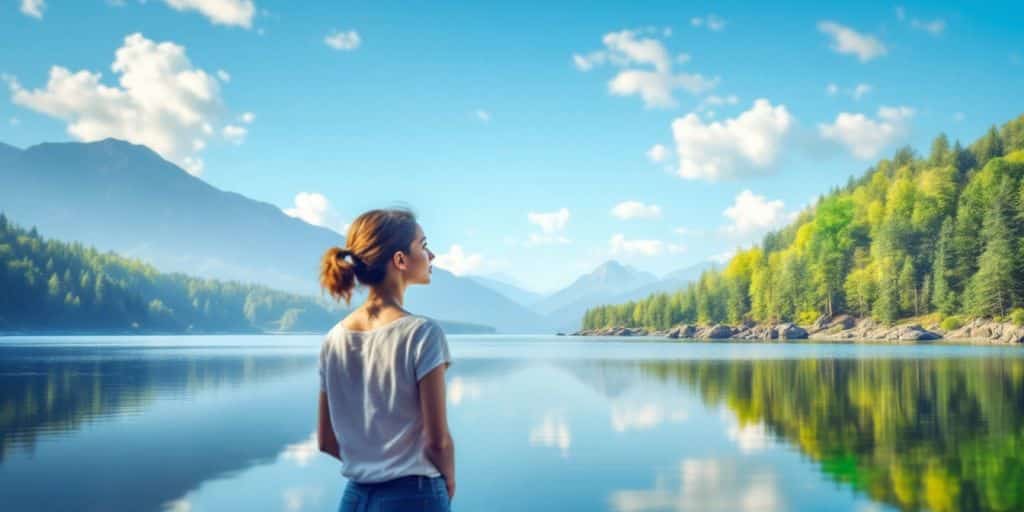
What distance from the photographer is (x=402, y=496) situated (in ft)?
14.0

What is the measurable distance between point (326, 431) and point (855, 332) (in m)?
118

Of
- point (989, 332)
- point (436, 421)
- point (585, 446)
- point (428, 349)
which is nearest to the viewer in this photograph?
point (428, 349)

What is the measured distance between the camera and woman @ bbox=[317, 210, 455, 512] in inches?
160

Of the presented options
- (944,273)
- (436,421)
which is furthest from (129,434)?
(944,273)

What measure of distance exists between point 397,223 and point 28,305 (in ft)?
572

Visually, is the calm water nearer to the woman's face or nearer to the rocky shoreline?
the woman's face

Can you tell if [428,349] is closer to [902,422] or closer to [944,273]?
[902,422]

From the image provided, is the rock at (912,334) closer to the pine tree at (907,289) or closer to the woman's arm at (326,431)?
the pine tree at (907,289)

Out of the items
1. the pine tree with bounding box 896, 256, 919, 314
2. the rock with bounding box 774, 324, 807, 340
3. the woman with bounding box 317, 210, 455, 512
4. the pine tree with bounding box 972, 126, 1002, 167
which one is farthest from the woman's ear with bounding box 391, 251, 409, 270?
the pine tree with bounding box 972, 126, 1002, 167

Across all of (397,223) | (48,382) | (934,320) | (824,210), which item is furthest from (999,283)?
(397,223)

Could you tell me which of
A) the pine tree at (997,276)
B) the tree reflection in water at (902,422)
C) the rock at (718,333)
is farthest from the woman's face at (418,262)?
the rock at (718,333)

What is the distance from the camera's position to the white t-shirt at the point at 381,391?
13.2 ft

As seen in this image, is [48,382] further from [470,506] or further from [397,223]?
[397,223]

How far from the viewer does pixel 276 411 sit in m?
24.9
